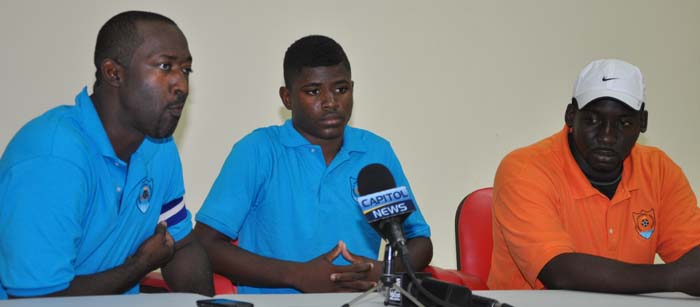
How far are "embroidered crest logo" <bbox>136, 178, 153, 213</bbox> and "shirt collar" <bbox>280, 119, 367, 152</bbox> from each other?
25.6 inches

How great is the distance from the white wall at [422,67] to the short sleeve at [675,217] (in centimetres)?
121

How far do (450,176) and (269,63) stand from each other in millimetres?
1073

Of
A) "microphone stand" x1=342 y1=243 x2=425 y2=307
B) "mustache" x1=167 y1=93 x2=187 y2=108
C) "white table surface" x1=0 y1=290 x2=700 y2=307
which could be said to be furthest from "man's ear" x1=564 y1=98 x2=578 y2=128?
"mustache" x1=167 y1=93 x2=187 y2=108

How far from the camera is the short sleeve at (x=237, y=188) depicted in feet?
8.48

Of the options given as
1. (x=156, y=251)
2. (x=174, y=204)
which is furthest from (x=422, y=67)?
(x=156, y=251)

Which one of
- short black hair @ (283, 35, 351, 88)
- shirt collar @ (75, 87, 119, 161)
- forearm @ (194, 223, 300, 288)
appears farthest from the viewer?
short black hair @ (283, 35, 351, 88)

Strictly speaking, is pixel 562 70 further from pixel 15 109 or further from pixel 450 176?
pixel 15 109

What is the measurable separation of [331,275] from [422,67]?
1.57 m

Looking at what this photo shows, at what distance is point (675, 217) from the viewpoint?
2670 mm

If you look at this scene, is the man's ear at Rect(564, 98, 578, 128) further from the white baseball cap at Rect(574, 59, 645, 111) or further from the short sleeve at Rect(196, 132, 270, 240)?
the short sleeve at Rect(196, 132, 270, 240)

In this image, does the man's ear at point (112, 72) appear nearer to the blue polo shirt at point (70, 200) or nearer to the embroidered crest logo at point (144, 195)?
the blue polo shirt at point (70, 200)

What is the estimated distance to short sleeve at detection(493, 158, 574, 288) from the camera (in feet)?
7.95

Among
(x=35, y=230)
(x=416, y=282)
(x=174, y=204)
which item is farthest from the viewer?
(x=174, y=204)

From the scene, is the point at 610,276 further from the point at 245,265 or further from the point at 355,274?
the point at 245,265
